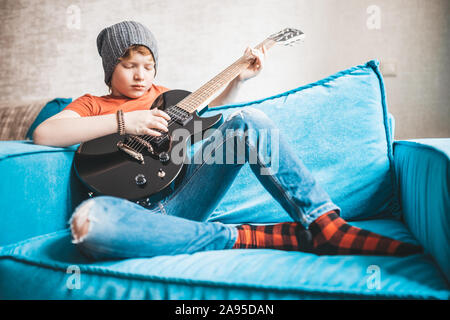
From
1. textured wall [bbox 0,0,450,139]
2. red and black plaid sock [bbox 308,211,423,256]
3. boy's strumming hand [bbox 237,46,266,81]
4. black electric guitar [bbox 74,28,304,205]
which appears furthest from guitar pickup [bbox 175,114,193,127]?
textured wall [bbox 0,0,450,139]

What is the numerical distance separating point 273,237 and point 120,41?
0.76 meters

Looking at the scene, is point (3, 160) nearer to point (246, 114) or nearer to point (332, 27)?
point (246, 114)

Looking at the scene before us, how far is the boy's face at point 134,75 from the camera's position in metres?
0.98

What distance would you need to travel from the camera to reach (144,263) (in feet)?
1.77

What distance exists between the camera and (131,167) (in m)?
0.75

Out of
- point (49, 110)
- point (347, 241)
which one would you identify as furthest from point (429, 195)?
point (49, 110)

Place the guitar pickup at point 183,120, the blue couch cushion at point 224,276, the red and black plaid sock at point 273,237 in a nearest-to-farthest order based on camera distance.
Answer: the blue couch cushion at point 224,276 < the red and black plaid sock at point 273,237 < the guitar pickup at point 183,120

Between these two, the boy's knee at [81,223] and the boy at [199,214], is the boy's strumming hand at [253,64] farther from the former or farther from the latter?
the boy's knee at [81,223]

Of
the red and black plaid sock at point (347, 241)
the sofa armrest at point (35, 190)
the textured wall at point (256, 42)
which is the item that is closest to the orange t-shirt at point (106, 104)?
the sofa armrest at point (35, 190)

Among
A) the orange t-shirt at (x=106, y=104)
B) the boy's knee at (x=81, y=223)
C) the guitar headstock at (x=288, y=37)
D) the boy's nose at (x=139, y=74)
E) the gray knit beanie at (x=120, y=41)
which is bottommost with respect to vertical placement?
the boy's knee at (x=81, y=223)

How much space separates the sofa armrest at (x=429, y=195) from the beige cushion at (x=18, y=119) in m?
1.48

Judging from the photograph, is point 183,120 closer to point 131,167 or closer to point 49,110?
point 131,167

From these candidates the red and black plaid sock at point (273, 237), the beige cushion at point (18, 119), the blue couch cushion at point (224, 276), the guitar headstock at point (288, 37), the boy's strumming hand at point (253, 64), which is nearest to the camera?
the blue couch cushion at point (224, 276)

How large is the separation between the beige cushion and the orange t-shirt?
619 millimetres
